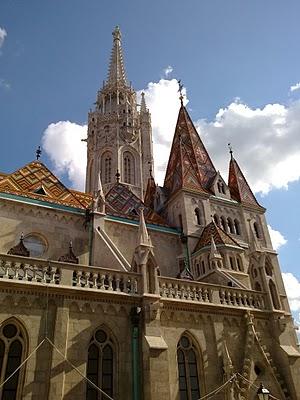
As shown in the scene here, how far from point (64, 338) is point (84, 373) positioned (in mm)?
1067

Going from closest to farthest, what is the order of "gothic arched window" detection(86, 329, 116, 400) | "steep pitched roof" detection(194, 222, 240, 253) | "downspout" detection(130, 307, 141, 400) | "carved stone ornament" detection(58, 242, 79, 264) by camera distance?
"gothic arched window" detection(86, 329, 116, 400) → "downspout" detection(130, 307, 141, 400) → "carved stone ornament" detection(58, 242, 79, 264) → "steep pitched roof" detection(194, 222, 240, 253)

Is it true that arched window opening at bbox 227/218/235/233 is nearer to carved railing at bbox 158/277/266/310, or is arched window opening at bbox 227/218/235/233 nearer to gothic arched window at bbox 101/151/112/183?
carved railing at bbox 158/277/266/310

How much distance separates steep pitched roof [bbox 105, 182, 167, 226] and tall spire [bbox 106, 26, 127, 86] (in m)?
22.8

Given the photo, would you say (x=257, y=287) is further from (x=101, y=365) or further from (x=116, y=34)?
(x=116, y=34)

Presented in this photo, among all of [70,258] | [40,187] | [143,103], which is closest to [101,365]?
[70,258]

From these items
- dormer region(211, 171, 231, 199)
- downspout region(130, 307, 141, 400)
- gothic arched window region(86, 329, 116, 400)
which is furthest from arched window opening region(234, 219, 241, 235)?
gothic arched window region(86, 329, 116, 400)

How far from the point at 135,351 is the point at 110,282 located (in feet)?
7.03

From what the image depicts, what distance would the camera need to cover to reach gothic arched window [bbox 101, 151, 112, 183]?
36.5m

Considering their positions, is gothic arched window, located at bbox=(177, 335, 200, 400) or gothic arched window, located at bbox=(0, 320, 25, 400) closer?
gothic arched window, located at bbox=(0, 320, 25, 400)

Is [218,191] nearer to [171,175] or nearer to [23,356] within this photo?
[171,175]

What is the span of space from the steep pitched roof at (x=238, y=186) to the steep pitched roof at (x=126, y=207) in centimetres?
648

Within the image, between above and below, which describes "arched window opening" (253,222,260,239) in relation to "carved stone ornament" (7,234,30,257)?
above

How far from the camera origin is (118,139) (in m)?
38.5

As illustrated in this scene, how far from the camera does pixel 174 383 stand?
36.3 ft
